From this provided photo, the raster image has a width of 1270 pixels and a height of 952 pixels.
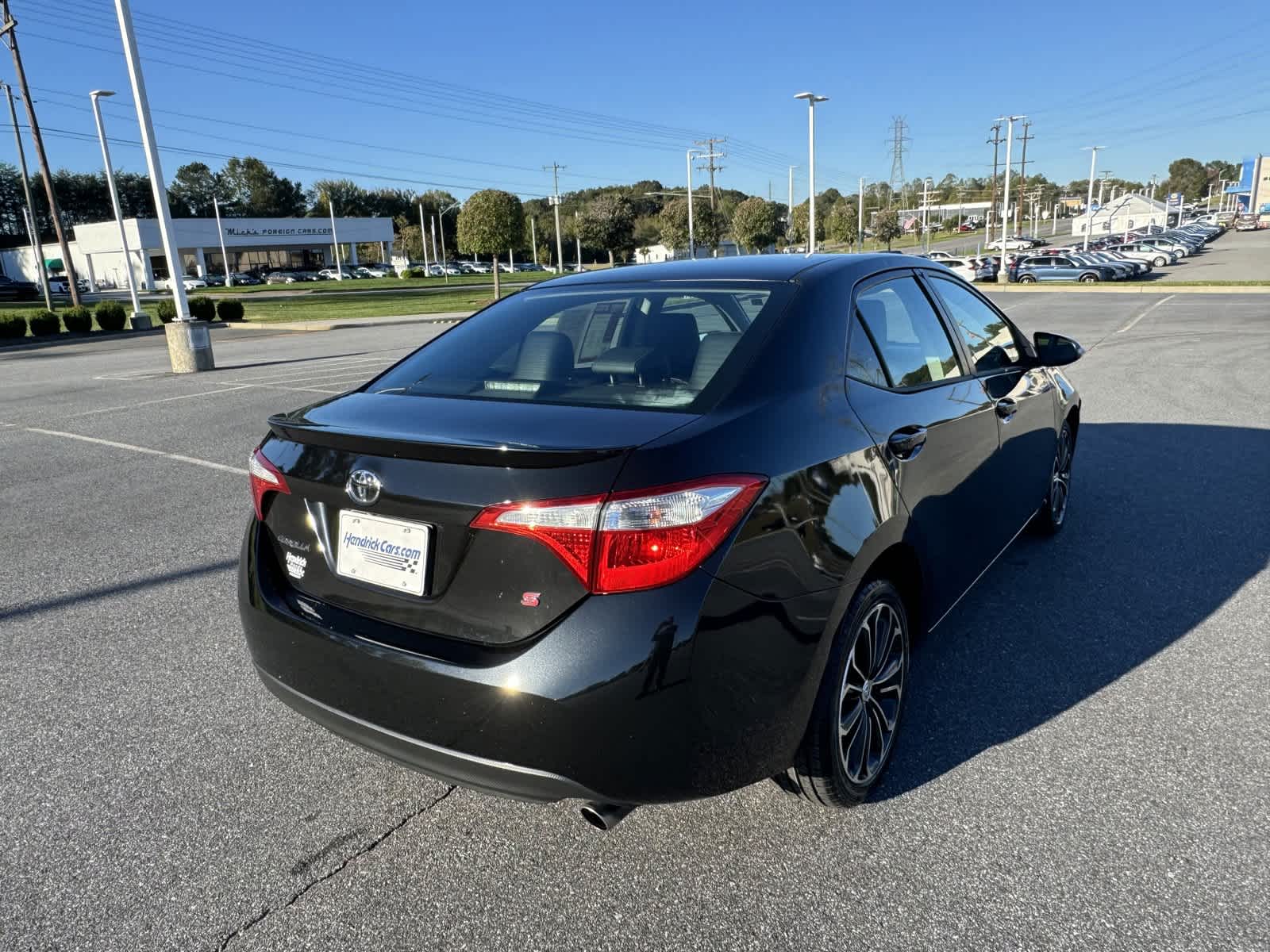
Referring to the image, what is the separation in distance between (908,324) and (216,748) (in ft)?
9.28

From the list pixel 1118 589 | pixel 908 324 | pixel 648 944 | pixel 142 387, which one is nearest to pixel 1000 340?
pixel 908 324

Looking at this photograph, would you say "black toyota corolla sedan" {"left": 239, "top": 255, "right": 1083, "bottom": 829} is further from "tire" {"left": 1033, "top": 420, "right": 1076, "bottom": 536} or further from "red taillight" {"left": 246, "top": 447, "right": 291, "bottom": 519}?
"tire" {"left": 1033, "top": 420, "right": 1076, "bottom": 536}

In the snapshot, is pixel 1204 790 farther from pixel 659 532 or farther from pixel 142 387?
pixel 142 387

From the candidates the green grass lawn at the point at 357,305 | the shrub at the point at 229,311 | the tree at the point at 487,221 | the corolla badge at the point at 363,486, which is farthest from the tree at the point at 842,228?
the corolla badge at the point at 363,486

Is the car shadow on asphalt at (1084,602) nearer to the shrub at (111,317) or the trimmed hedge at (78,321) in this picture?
the trimmed hedge at (78,321)

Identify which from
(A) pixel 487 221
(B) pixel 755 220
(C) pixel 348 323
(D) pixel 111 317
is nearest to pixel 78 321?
(D) pixel 111 317

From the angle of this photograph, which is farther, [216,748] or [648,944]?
[216,748]

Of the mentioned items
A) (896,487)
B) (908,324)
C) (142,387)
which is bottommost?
(142,387)

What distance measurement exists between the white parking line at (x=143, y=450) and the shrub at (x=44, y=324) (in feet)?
65.9

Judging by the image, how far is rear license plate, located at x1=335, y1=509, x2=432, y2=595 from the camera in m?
2.08

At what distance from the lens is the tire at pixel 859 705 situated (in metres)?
2.29

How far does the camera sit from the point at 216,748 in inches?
114

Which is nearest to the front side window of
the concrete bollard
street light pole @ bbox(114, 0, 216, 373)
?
street light pole @ bbox(114, 0, 216, 373)

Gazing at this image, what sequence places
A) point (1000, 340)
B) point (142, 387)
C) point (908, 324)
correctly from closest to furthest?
1. point (908, 324)
2. point (1000, 340)
3. point (142, 387)
